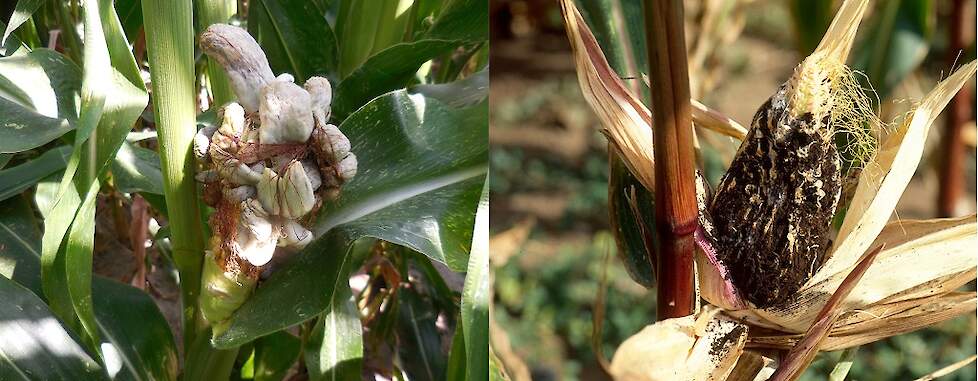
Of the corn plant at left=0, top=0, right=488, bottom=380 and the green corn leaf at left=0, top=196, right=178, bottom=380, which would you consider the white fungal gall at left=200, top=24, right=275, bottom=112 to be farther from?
the green corn leaf at left=0, top=196, right=178, bottom=380

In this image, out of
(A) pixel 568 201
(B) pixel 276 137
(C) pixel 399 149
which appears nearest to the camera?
(B) pixel 276 137

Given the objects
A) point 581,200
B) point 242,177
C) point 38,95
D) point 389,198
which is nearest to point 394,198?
point 389,198

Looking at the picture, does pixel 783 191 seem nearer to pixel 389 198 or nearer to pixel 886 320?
pixel 886 320

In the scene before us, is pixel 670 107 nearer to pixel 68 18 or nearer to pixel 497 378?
pixel 497 378

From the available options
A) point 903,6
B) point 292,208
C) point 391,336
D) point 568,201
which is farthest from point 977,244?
point 568,201

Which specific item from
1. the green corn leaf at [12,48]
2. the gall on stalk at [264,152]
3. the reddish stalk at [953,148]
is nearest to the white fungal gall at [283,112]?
the gall on stalk at [264,152]

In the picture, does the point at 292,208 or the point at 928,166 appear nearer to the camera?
the point at 292,208
